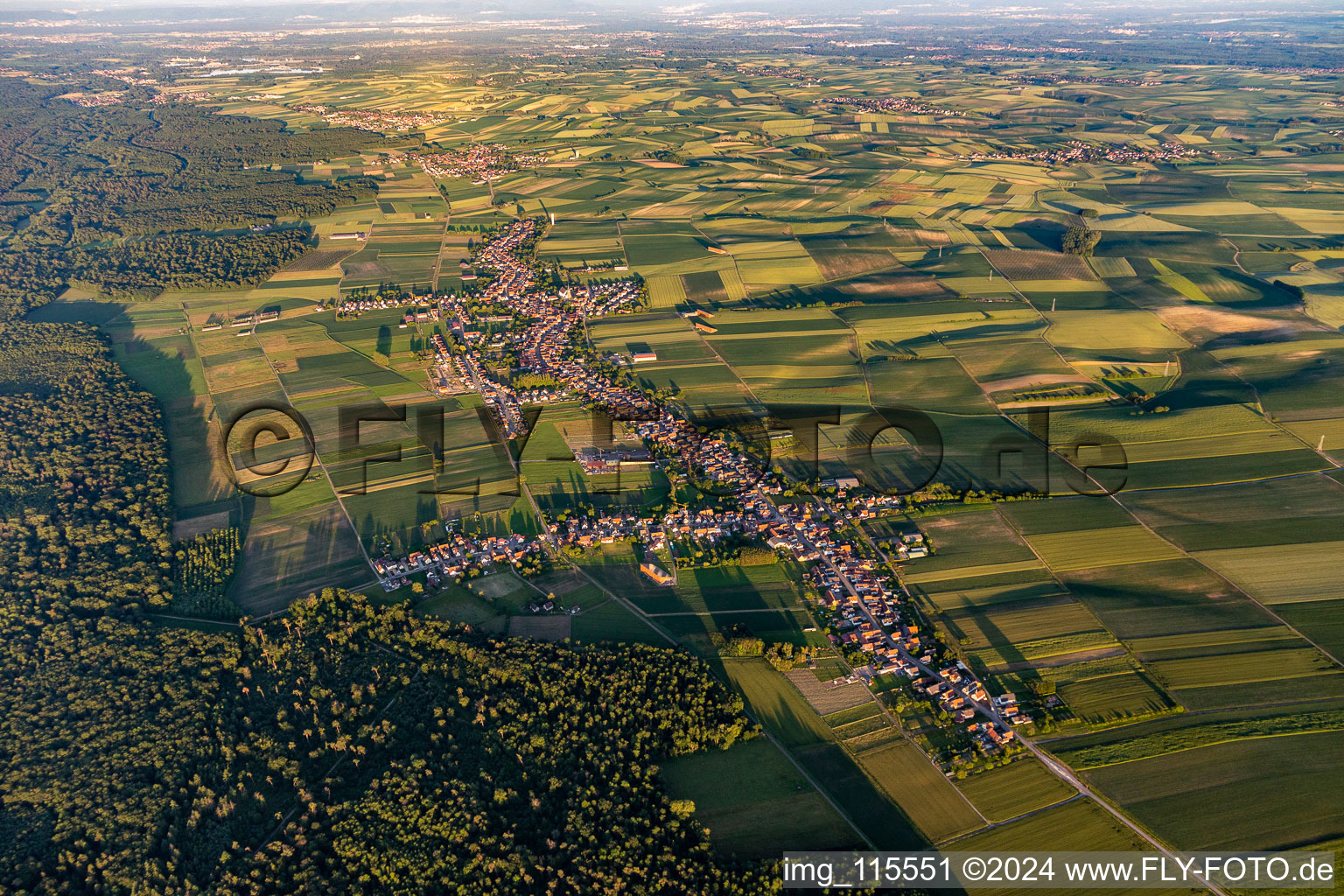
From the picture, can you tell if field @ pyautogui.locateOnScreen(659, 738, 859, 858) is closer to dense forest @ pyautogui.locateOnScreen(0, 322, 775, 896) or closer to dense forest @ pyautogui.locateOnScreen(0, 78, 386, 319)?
dense forest @ pyautogui.locateOnScreen(0, 322, 775, 896)

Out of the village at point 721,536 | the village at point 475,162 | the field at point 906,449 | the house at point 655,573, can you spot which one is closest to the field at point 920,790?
the field at point 906,449

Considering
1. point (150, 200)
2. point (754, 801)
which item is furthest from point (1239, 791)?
point (150, 200)

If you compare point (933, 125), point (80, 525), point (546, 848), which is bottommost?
point (546, 848)

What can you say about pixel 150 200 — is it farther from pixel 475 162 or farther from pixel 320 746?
pixel 320 746

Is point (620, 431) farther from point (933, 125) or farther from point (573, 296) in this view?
point (933, 125)

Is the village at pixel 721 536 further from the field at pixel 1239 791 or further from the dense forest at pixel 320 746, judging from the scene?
the dense forest at pixel 320 746

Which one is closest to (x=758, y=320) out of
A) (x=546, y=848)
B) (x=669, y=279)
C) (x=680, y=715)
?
(x=669, y=279)
